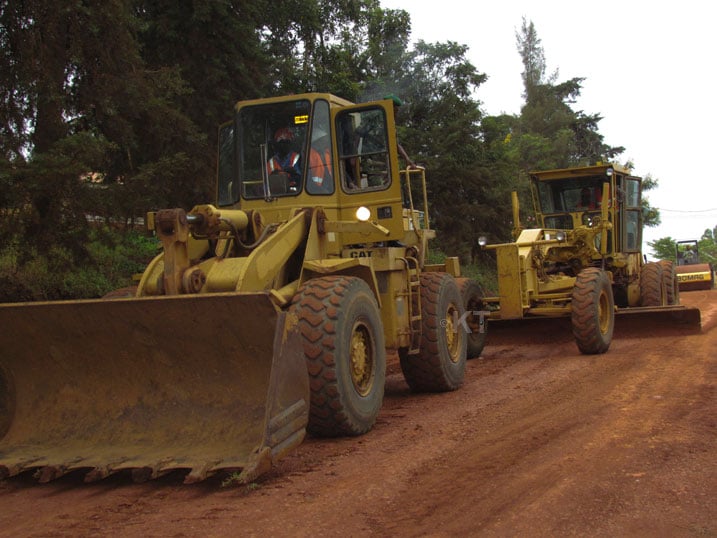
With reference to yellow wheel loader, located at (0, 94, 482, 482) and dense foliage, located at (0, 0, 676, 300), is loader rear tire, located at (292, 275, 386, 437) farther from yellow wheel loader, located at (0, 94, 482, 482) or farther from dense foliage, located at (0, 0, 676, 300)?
dense foliage, located at (0, 0, 676, 300)

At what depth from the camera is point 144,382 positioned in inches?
228

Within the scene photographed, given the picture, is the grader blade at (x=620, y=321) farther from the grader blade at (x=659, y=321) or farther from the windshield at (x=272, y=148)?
the windshield at (x=272, y=148)

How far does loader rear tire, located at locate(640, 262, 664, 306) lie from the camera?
14.8 m

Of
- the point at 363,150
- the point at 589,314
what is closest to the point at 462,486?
the point at 363,150

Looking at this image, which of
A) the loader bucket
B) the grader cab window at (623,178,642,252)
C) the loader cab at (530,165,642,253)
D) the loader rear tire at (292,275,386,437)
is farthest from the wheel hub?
the grader cab window at (623,178,642,252)

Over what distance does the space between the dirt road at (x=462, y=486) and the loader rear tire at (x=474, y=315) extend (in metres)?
3.57

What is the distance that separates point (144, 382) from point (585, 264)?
30.9 ft

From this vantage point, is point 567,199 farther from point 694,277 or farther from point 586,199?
point 694,277

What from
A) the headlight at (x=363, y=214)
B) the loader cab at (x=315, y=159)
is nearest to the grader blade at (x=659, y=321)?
the loader cab at (x=315, y=159)

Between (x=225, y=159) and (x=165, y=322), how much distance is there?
3.01 m

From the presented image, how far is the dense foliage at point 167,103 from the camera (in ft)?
33.1

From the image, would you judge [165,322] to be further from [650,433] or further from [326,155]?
[650,433]

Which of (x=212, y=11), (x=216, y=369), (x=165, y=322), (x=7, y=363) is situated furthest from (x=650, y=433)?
(x=212, y=11)

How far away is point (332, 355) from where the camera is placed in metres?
5.86
